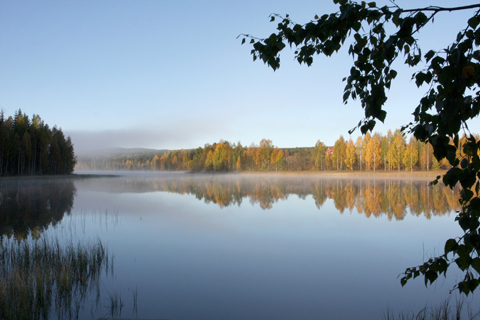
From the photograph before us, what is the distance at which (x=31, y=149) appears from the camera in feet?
189

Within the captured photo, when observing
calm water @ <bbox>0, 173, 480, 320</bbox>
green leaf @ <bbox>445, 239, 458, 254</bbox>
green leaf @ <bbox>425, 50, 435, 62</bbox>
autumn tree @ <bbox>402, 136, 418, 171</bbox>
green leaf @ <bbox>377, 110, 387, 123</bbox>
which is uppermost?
autumn tree @ <bbox>402, 136, 418, 171</bbox>

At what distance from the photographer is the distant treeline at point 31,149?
2053 inches

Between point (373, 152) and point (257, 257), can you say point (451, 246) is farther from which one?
point (373, 152)

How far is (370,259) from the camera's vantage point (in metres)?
8.66

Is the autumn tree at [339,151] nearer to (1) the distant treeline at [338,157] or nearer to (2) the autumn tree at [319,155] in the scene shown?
(1) the distant treeline at [338,157]

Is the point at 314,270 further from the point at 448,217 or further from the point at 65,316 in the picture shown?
the point at 448,217

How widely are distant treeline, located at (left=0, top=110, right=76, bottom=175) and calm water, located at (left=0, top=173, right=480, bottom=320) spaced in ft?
143

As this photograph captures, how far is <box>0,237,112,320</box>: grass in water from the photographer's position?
16.8ft

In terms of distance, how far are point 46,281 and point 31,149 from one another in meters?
63.0

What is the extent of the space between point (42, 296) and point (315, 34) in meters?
6.31

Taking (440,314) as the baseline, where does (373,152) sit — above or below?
above

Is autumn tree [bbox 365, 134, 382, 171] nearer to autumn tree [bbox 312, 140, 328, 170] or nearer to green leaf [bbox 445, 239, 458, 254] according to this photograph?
autumn tree [bbox 312, 140, 328, 170]

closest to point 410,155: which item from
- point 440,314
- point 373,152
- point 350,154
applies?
point 373,152

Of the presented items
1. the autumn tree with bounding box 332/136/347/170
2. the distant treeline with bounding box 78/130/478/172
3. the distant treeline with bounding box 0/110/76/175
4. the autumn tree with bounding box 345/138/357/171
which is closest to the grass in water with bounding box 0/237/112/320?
the distant treeline with bounding box 0/110/76/175
